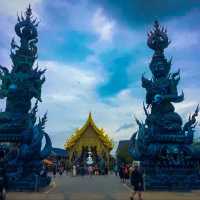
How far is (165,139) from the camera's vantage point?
2469cm

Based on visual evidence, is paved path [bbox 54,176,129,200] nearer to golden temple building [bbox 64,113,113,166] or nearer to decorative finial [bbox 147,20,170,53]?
decorative finial [bbox 147,20,170,53]

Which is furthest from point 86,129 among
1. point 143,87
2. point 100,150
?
point 143,87

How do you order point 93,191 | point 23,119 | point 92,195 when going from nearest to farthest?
point 92,195, point 93,191, point 23,119

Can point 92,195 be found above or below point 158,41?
below

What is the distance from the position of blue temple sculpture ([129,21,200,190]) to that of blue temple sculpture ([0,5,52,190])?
6386mm

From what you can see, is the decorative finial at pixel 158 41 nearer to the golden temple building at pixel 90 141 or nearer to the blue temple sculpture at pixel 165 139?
the blue temple sculpture at pixel 165 139

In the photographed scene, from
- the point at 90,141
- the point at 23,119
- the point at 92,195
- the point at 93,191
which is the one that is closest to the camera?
the point at 92,195

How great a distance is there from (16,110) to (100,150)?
31.9 m

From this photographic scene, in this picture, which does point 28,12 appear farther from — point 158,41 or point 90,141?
point 90,141

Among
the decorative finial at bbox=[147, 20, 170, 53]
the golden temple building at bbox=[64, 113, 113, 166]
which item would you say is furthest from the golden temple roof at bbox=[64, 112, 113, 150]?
the decorative finial at bbox=[147, 20, 170, 53]

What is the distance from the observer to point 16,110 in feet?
81.4

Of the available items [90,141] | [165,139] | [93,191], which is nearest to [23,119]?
[93,191]

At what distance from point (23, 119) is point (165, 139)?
9.57 m

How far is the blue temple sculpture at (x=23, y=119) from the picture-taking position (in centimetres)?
2184
